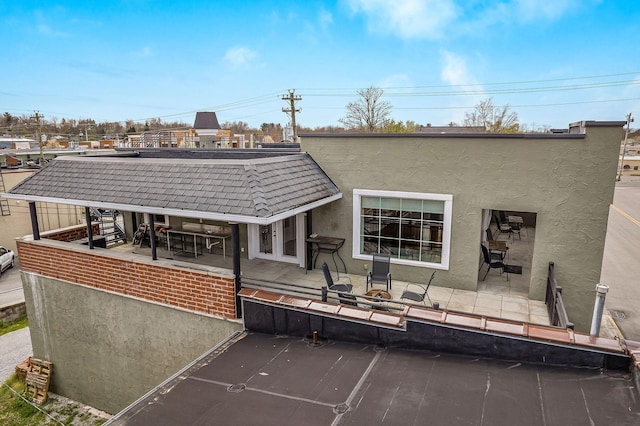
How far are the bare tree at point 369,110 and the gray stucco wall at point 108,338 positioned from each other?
45.4 m

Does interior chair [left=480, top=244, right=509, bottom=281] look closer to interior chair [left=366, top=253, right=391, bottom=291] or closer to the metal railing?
the metal railing

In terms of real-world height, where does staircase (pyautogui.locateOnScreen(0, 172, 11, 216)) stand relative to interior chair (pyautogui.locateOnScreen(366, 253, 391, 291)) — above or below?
below

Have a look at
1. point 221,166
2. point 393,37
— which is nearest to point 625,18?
point 393,37

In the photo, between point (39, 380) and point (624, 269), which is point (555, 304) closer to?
point (39, 380)

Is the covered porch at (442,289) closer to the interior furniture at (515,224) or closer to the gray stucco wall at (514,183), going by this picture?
the gray stucco wall at (514,183)

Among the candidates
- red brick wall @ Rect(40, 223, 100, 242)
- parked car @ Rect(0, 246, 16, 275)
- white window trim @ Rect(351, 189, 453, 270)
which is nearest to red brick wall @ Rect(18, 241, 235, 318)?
red brick wall @ Rect(40, 223, 100, 242)

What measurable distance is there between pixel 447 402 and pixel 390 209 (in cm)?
550

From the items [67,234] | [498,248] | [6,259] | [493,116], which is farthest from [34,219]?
[493,116]

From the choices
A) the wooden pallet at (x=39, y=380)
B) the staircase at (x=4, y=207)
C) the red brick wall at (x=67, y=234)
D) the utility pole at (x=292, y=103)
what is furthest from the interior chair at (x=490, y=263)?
the utility pole at (x=292, y=103)

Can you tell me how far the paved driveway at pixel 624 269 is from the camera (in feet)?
45.9

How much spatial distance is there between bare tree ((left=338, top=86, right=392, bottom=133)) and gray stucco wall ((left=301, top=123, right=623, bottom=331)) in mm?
43391

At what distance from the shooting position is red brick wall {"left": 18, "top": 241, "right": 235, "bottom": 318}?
7.70m

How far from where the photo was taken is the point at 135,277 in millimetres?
8648

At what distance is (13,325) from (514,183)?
66.1ft
